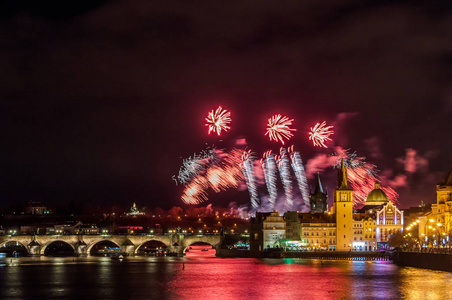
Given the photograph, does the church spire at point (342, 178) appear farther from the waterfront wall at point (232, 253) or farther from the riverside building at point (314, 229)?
the waterfront wall at point (232, 253)

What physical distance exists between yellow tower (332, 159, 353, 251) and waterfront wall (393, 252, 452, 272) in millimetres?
39139

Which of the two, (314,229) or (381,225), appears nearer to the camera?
(314,229)

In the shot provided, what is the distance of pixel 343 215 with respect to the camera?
581 feet

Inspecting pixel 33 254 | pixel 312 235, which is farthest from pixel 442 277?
pixel 33 254

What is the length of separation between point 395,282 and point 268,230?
84765mm

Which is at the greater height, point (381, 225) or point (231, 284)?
point (381, 225)

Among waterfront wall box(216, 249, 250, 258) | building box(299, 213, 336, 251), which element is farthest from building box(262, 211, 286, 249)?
waterfront wall box(216, 249, 250, 258)

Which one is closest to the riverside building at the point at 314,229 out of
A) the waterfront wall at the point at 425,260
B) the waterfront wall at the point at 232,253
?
the waterfront wall at the point at 232,253

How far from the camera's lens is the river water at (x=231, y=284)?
78.8 meters

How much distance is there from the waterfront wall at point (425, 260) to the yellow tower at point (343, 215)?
39.1 meters

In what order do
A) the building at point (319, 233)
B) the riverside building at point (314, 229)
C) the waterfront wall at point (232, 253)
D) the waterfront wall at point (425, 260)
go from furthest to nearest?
the waterfront wall at point (232, 253) → the building at point (319, 233) → the riverside building at point (314, 229) → the waterfront wall at point (425, 260)

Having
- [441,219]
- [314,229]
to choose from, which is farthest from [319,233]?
[441,219]

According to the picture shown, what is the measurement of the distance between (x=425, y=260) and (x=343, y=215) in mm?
62519

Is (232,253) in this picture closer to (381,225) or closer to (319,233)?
(319,233)
